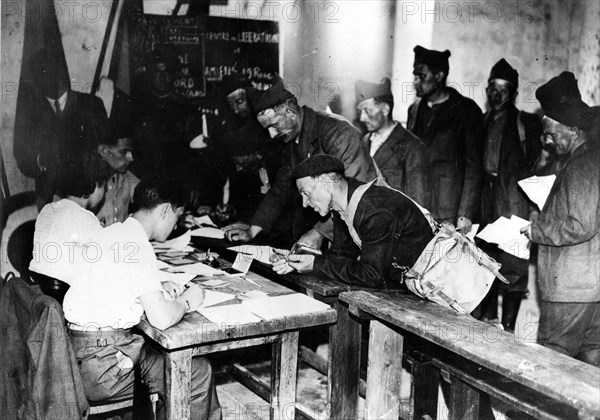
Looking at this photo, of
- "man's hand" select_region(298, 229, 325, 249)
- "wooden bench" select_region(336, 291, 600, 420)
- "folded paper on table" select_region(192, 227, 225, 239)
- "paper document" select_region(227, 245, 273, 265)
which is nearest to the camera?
"wooden bench" select_region(336, 291, 600, 420)

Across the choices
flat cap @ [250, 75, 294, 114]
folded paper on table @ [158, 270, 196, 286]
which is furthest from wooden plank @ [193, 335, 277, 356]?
flat cap @ [250, 75, 294, 114]

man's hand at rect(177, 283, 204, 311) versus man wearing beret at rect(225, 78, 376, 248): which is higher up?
man wearing beret at rect(225, 78, 376, 248)

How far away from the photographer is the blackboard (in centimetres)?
646

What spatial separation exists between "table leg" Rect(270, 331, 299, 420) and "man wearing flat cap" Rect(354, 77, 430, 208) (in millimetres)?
2225

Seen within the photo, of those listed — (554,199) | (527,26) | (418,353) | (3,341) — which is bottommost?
(418,353)

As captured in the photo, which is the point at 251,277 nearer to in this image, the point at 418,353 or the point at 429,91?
the point at 418,353

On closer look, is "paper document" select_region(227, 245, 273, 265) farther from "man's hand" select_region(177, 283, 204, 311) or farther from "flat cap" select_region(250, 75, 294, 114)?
"flat cap" select_region(250, 75, 294, 114)

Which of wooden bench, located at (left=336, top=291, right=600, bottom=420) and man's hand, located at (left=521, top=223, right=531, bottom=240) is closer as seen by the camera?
wooden bench, located at (left=336, top=291, right=600, bottom=420)

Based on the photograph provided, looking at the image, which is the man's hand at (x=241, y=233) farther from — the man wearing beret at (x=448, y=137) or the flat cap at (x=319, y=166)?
the man wearing beret at (x=448, y=137)

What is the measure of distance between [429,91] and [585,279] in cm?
241

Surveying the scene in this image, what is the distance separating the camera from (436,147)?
17.9 ft

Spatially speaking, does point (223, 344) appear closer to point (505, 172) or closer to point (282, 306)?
point (282, 306)

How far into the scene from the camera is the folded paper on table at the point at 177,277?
10.5 feet

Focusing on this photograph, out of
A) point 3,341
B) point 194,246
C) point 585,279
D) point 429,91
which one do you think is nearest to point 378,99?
point 429,91
